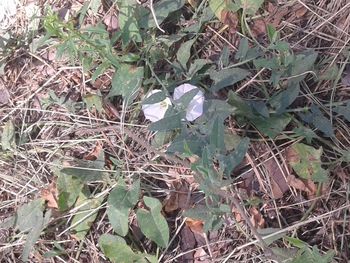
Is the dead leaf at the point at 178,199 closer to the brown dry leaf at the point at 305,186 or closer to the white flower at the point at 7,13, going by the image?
the brown dry leaf at the point at 305,186

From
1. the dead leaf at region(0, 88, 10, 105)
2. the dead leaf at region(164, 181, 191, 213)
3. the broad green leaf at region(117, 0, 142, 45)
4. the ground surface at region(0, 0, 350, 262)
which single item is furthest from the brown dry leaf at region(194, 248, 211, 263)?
the dead leaf at region(0, 88, 10, 105)

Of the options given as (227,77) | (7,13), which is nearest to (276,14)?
(227,77)

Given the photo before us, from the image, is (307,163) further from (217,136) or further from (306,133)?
(217,136)

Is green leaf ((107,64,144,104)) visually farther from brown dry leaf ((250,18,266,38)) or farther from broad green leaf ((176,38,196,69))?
brown dry leaf ((250,18,266,38))

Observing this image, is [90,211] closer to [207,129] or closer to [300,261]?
[207,129]

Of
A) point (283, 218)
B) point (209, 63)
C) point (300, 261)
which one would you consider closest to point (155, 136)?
point (209, 63)
